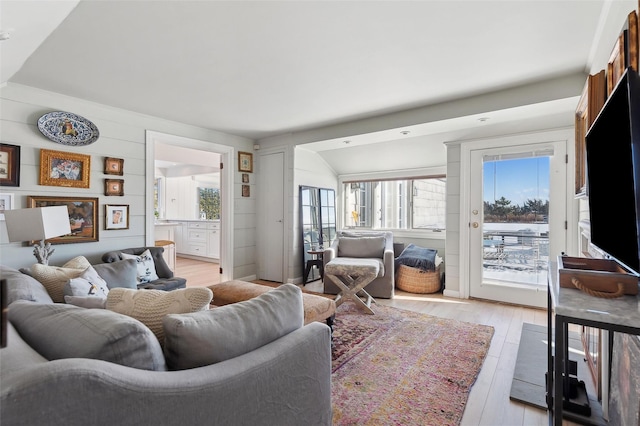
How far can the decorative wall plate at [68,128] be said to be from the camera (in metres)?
2.91

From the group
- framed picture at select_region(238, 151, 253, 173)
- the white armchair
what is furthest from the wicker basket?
framed picture at select_region(238, 151, 253, 173)

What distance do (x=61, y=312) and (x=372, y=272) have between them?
2837mm

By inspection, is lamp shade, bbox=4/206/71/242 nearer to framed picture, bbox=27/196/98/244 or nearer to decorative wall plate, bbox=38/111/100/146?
framed picture, bbox=27/196/98/244

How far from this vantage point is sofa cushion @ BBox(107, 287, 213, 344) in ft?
3.44

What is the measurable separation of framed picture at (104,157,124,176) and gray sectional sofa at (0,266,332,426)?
7.93ft

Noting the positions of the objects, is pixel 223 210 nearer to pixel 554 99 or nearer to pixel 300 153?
pixel 300 153

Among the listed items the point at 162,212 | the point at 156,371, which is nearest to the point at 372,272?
the point at 156,371

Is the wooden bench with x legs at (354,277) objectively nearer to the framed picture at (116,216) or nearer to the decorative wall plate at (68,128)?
the framed picture at (116,216)

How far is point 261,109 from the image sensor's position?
345 cm

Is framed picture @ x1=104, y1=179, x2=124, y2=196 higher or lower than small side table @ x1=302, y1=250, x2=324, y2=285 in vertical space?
higher

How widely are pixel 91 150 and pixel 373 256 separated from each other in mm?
3511

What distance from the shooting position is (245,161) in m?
4.80

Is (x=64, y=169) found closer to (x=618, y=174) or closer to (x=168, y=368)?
(x=168, y=368)

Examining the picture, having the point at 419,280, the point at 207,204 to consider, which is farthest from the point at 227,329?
the point at 207,204
